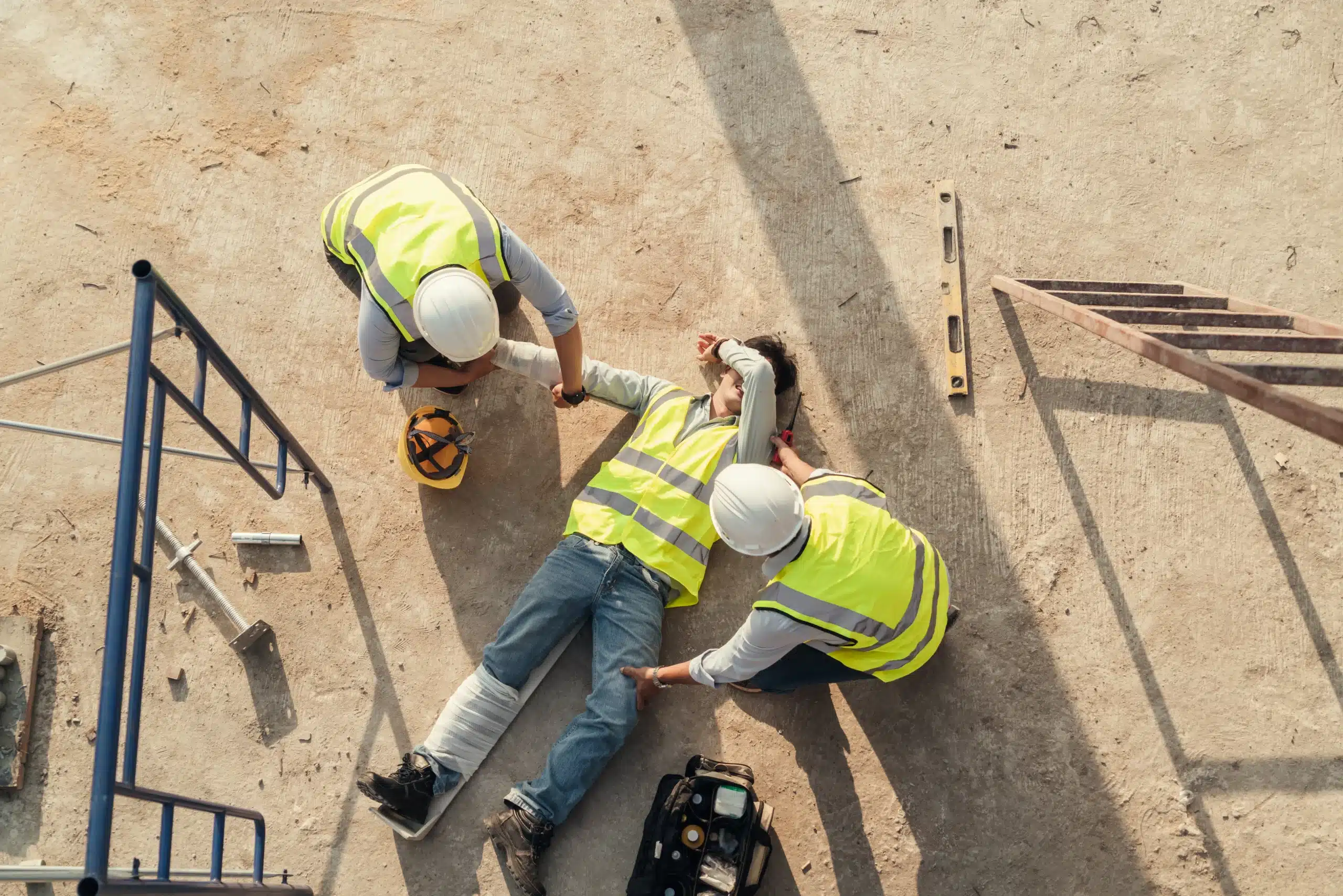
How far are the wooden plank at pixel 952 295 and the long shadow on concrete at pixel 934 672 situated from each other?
0.38 ft

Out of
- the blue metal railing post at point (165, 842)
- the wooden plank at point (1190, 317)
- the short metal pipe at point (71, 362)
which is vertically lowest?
the blue metal railing post at point (165, 842)

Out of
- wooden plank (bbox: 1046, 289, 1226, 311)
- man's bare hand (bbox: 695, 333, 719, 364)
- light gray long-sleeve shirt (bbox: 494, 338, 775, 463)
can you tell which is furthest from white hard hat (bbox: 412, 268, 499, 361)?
wooden plank (bbox: 1046, 289, 1226, 311)

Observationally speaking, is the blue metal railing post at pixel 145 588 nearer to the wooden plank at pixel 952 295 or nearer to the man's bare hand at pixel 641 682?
the man's bare hand at pixel 641 682

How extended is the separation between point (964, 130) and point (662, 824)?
165 inches

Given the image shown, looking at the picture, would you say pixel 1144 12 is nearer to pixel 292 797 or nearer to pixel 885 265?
pixel 885 265

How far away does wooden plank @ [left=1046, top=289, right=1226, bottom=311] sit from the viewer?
4.07 m

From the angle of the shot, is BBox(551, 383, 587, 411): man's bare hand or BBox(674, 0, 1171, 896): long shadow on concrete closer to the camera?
BBox(674, 0, 1171, 896): long shadow on concrete

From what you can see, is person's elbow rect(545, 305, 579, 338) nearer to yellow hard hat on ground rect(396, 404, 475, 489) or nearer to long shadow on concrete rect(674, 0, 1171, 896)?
yellow hard hat on ground rect(396, 404, 475, 489)

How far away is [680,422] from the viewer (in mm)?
4512

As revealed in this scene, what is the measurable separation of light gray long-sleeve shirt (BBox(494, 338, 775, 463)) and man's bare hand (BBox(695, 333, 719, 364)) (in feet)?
0.40

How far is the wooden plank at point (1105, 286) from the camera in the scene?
14.9 feet

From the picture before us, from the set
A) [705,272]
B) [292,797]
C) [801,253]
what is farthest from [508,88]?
[292,797]

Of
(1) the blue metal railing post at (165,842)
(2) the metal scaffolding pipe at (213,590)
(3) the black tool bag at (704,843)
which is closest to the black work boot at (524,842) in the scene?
(3) the black tool bag at (704,843)

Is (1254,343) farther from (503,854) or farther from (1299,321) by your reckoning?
(503,854)
